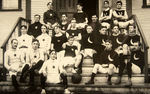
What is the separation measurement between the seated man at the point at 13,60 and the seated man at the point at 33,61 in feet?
0.79

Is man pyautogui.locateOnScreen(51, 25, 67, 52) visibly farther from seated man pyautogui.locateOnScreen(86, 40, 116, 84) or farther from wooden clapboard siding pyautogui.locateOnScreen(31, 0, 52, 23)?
wooden clapboard siding pyautogui.locateOnScreen(31, 0, 52, 23)

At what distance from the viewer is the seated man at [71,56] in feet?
37.4

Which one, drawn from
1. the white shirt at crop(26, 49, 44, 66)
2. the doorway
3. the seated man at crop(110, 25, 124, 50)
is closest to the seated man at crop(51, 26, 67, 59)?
the white shirt at crop(26, 49, 44, 66)

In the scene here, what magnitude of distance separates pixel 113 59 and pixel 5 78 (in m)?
3.44

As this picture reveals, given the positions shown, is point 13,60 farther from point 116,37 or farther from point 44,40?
point 116,37

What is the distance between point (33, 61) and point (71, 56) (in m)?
1.17

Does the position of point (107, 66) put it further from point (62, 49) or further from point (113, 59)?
point (62, 49)

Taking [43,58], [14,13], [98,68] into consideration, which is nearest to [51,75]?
[43,58]

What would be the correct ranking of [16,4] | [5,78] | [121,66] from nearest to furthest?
[121,66] → [5,78] → [16,4]

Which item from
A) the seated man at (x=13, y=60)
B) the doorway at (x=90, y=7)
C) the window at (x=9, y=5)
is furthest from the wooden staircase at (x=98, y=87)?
the doorway at (x=90, y=7)

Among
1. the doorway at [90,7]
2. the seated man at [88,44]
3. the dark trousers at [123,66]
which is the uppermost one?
the doorway at [90,7]

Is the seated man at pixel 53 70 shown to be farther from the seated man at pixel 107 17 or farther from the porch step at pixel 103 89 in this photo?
the seated man at pixel 107 17

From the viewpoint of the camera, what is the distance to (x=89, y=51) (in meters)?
11.6

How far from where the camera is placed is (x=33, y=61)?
37.7 feet
